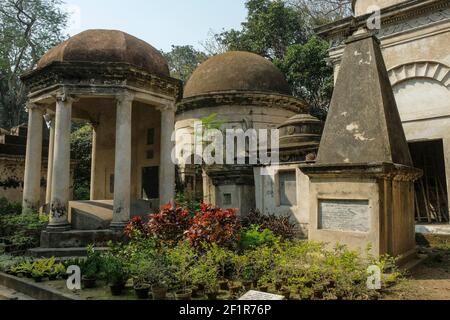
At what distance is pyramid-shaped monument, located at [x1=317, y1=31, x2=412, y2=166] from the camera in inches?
266

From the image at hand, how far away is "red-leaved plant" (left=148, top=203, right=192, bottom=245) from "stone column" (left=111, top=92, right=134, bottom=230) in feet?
10.2

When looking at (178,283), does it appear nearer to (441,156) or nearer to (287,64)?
(441,156)

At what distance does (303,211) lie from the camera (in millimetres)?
11500

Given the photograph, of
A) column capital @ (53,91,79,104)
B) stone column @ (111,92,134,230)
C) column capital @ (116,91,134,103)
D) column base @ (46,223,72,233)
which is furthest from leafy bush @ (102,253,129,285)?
column capital @ (53,91,79,104)

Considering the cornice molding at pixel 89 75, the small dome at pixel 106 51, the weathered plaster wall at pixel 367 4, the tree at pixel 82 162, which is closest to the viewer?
the cornice molding at pixel 89 75

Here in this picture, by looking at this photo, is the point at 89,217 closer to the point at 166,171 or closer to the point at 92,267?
the point at 166,171

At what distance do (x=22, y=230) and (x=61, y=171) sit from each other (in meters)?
2.02

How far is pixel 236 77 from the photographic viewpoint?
19562 millimetres

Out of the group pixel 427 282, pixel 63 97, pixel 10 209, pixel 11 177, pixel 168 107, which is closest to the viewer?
pixel 427 282

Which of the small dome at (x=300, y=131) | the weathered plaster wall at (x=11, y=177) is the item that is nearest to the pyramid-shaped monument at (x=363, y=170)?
the small dome at (x=300, y=131)

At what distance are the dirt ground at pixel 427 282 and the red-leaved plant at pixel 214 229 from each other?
3.00 metres

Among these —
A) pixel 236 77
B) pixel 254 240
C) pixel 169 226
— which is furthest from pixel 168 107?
pixel 236 77

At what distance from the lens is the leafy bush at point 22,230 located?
31.8ft

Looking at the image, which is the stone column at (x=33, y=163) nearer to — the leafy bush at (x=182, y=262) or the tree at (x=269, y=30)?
the leafy bush at (x=182, y=262)
